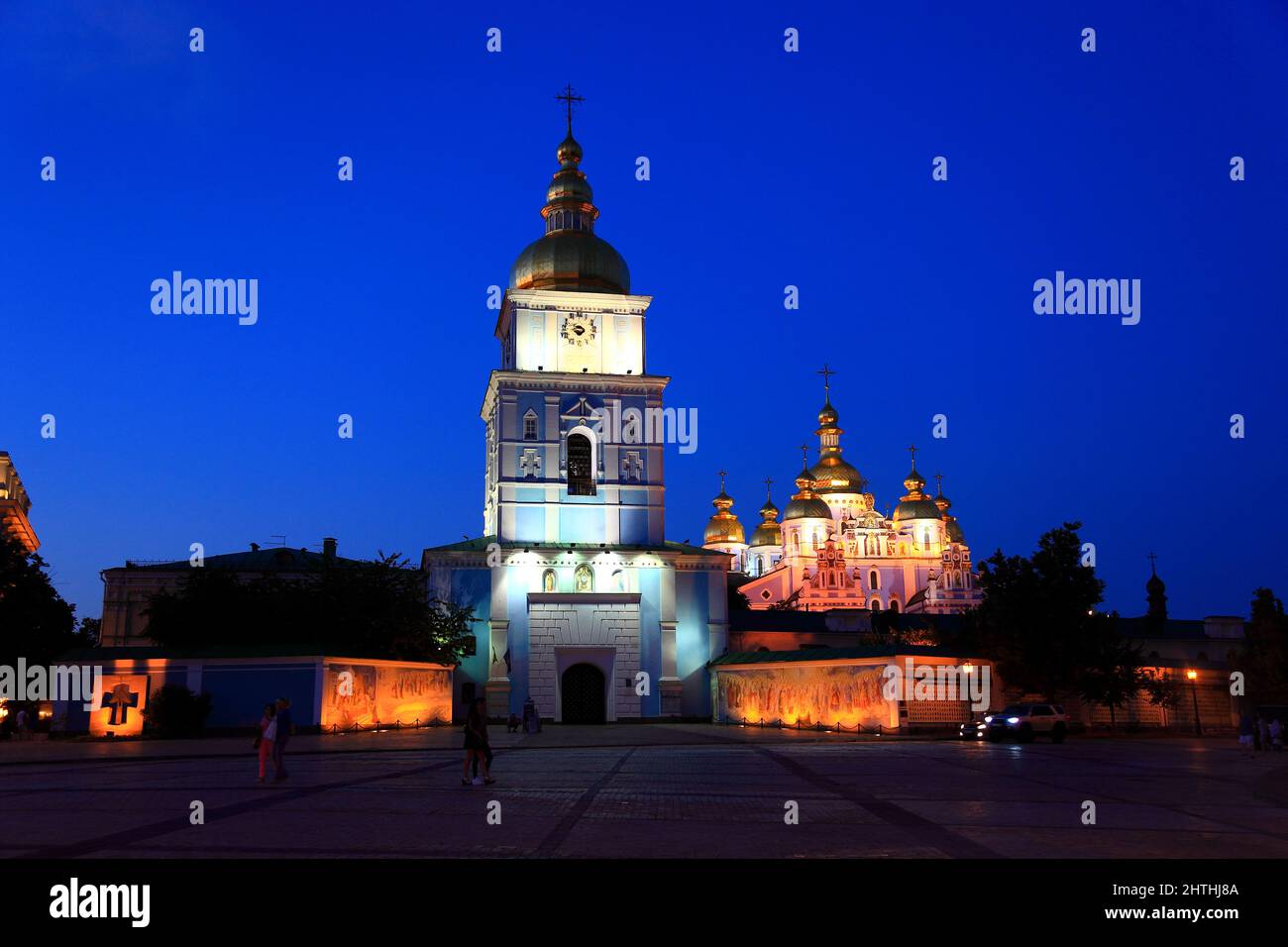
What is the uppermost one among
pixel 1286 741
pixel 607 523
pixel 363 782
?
pixel 607 523

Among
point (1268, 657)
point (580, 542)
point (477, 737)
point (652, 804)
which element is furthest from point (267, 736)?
point (1268, 657)

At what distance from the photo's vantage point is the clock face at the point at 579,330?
53.0m

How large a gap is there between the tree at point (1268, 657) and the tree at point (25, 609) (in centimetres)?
4904

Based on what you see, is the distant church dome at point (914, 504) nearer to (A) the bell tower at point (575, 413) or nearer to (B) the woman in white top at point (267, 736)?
(A) the bell tower at point (575, 413)

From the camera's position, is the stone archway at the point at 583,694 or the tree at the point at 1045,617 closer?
the tree at the point at 1045,617

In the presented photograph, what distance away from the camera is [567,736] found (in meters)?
37.7

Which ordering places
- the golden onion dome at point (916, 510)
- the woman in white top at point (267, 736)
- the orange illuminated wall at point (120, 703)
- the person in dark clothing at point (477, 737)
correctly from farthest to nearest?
the golden onion dome at point (916, 510)
the orange illuminated wall at point (120, 703)
the woman in white top at point (267, 736)
the person in dark clothing at point (477, 737)

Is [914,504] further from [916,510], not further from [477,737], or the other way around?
[477,737]

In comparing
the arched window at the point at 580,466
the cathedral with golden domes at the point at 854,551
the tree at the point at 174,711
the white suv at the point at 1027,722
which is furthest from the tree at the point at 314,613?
the cathedral with golden domes at the point at 854,551

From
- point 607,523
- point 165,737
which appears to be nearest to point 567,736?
point 165,737

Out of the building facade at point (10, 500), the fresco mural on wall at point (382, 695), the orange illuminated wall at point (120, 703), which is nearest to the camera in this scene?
the orange illuminated wall at point (120, 703)
